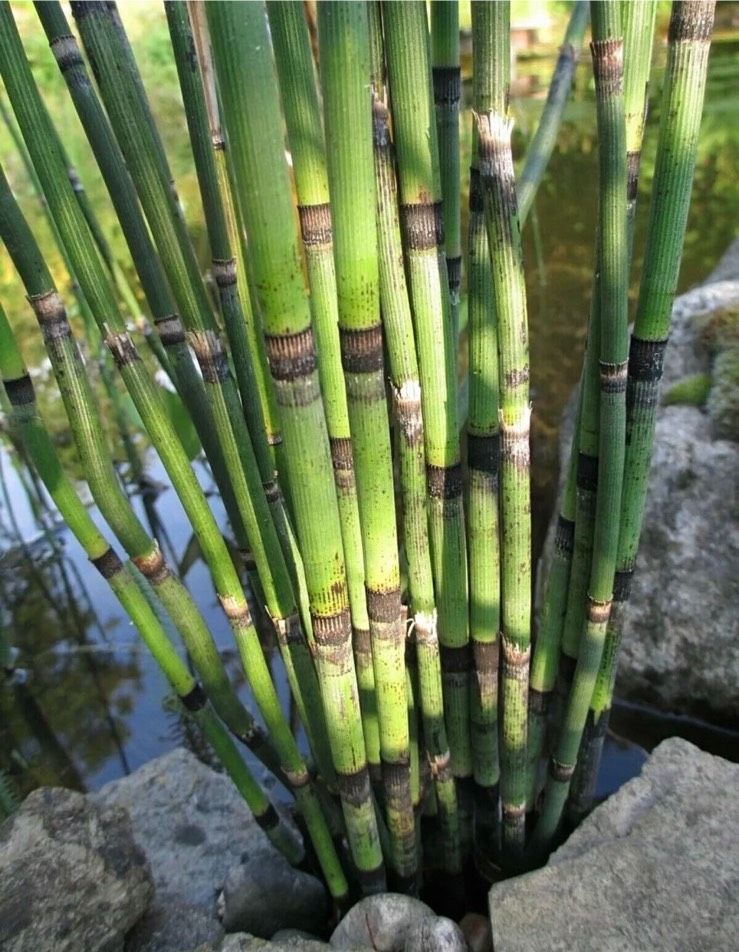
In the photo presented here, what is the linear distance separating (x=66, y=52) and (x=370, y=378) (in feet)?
1.40

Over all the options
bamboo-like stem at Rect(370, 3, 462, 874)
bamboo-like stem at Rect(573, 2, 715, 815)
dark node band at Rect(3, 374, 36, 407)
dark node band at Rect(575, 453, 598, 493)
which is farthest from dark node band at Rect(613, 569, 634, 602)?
dark node band at Rect(3, 374, 36, 407)

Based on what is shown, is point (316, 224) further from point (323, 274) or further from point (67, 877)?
point (67, 877)

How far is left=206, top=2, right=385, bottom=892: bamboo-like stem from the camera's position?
470mm

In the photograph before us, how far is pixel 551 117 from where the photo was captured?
105cm

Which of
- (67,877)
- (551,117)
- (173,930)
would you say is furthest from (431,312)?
(173,930)

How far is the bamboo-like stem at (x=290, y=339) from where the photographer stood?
0.47 meters

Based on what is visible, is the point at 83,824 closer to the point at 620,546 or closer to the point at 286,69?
the point at 620,546

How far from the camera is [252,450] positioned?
0.84 m

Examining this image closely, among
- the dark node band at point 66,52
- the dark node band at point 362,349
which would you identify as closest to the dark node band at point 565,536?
the dark node band at point 362,349

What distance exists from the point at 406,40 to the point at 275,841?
0.96 metres

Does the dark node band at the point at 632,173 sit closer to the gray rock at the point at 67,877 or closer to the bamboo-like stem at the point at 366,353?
the bamboo-like stem at the point at 366,353

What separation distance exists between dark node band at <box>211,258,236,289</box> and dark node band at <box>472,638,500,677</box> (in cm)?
48

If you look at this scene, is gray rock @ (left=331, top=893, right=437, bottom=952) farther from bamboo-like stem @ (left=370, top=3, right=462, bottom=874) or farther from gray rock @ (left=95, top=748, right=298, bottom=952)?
gray rock @ (left=95, top=748, right=298, bottom=952)

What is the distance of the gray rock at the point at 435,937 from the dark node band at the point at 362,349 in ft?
2.12
